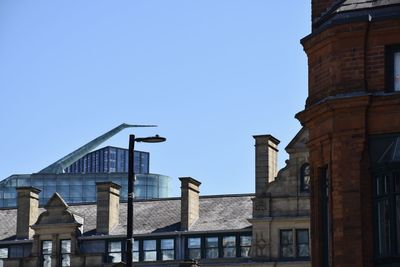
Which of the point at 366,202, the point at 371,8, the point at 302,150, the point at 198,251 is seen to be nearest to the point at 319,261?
the point at 366,202

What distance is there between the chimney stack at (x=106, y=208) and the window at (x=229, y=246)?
815 centimetres

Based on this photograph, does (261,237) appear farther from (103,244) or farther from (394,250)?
(394,250)

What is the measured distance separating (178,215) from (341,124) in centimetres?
5091

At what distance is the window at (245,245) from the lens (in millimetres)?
81562

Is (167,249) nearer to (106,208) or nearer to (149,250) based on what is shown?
(149,250)

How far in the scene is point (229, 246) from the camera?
271 feet

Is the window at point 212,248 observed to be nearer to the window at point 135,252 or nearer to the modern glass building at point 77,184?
the window at point 135,252

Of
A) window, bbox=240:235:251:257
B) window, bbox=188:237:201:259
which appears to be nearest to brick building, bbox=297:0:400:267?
window, bbox=240:235:251:257

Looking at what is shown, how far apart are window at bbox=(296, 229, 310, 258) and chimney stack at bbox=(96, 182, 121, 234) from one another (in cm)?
1386

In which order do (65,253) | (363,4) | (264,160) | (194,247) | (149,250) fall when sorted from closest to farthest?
(363,4) → (264,160) → (194,247) → (149,250) → (65,253)

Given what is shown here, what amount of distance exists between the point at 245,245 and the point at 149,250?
6.58 metres

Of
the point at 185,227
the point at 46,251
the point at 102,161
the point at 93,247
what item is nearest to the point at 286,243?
the point at 185,227

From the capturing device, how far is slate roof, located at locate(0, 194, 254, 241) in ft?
275

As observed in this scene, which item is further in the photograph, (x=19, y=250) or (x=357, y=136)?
(x=19, y=250)
